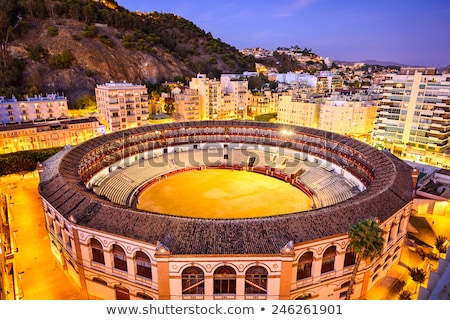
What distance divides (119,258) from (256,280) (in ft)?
39.9

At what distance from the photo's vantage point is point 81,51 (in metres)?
112

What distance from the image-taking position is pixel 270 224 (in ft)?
84.0

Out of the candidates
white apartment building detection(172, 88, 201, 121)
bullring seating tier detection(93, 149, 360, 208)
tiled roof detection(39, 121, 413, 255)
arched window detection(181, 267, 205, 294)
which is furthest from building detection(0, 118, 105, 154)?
arched window detection(181, 267, 205, 294)

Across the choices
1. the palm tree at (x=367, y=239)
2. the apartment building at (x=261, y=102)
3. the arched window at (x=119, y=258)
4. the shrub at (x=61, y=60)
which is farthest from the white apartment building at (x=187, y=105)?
the palm tree at (x=367, y=239)

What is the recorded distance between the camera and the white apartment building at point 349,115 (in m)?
84.9

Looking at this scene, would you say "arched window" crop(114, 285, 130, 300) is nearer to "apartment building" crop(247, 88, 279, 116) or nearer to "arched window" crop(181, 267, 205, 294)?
"arched window" crop(181, 267, 205, 294)

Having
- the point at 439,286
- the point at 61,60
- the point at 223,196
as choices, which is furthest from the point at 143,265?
the point at 61,60

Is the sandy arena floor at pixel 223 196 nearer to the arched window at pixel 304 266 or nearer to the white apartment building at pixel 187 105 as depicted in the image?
the arched window at pixel 304 266

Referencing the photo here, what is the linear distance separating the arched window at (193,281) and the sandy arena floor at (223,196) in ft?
64.2

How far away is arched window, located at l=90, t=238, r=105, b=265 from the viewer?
87.4ft

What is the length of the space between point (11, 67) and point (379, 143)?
378 feet

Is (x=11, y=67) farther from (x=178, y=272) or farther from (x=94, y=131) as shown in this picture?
(x=178, y=272)

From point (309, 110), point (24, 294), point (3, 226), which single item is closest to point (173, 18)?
point (309, 110)

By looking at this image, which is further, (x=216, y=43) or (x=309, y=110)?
(x=216, y=43)
